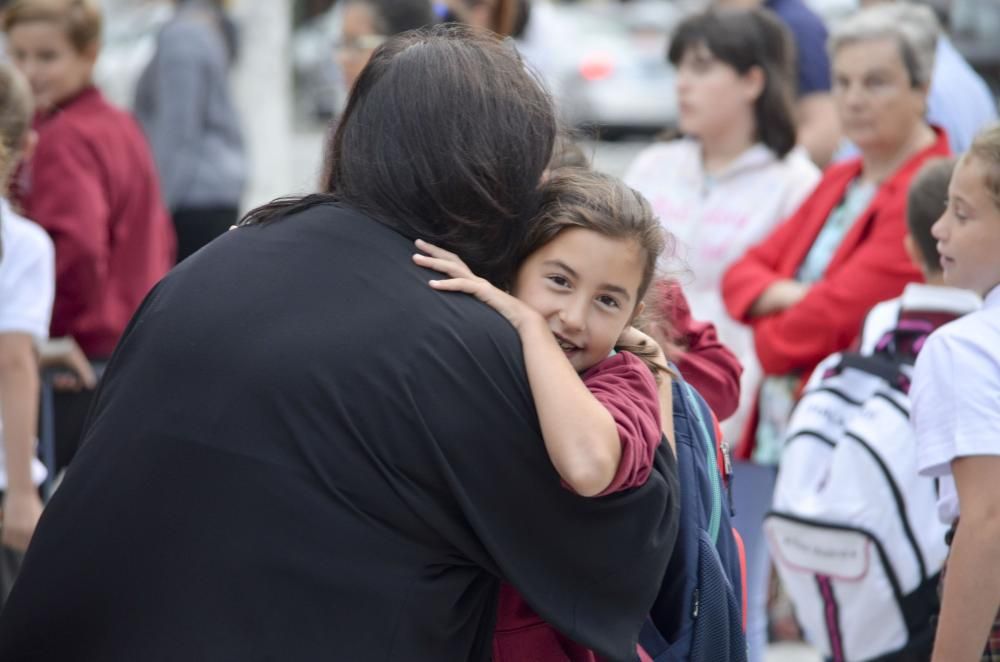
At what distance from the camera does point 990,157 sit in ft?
8.73

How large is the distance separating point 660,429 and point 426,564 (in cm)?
40

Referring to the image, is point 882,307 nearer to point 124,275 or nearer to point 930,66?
point 930,66

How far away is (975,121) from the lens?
5.03 meters

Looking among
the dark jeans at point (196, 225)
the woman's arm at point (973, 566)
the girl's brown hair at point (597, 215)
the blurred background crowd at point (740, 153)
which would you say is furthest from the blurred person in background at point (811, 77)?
the girl's brown hair at point (597, 215)

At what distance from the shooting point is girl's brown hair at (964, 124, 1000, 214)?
8.66 feet

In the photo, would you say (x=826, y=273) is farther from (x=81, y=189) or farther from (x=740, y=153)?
(x=81, y=189)

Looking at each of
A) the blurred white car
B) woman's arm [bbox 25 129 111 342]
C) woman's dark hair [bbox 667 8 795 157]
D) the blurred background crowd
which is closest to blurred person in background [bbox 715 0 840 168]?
the blurred background crowd

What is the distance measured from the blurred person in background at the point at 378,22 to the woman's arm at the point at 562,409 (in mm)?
3070

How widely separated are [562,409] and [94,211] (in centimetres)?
296

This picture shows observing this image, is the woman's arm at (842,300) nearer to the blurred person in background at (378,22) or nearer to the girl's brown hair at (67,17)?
the blurred person in background at (378,22)

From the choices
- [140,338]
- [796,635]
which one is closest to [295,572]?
[140,338]

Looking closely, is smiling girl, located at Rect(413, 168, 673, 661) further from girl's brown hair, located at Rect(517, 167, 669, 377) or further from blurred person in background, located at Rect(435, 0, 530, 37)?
blurred person in background, located at Rect(435, 0, 530, 37)

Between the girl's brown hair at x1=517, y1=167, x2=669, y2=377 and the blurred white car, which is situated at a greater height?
the girl's brown hair at x1=517, y1=167, x2=669, y2=377

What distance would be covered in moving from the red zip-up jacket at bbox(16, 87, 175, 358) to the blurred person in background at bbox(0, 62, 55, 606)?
86 centimetres
